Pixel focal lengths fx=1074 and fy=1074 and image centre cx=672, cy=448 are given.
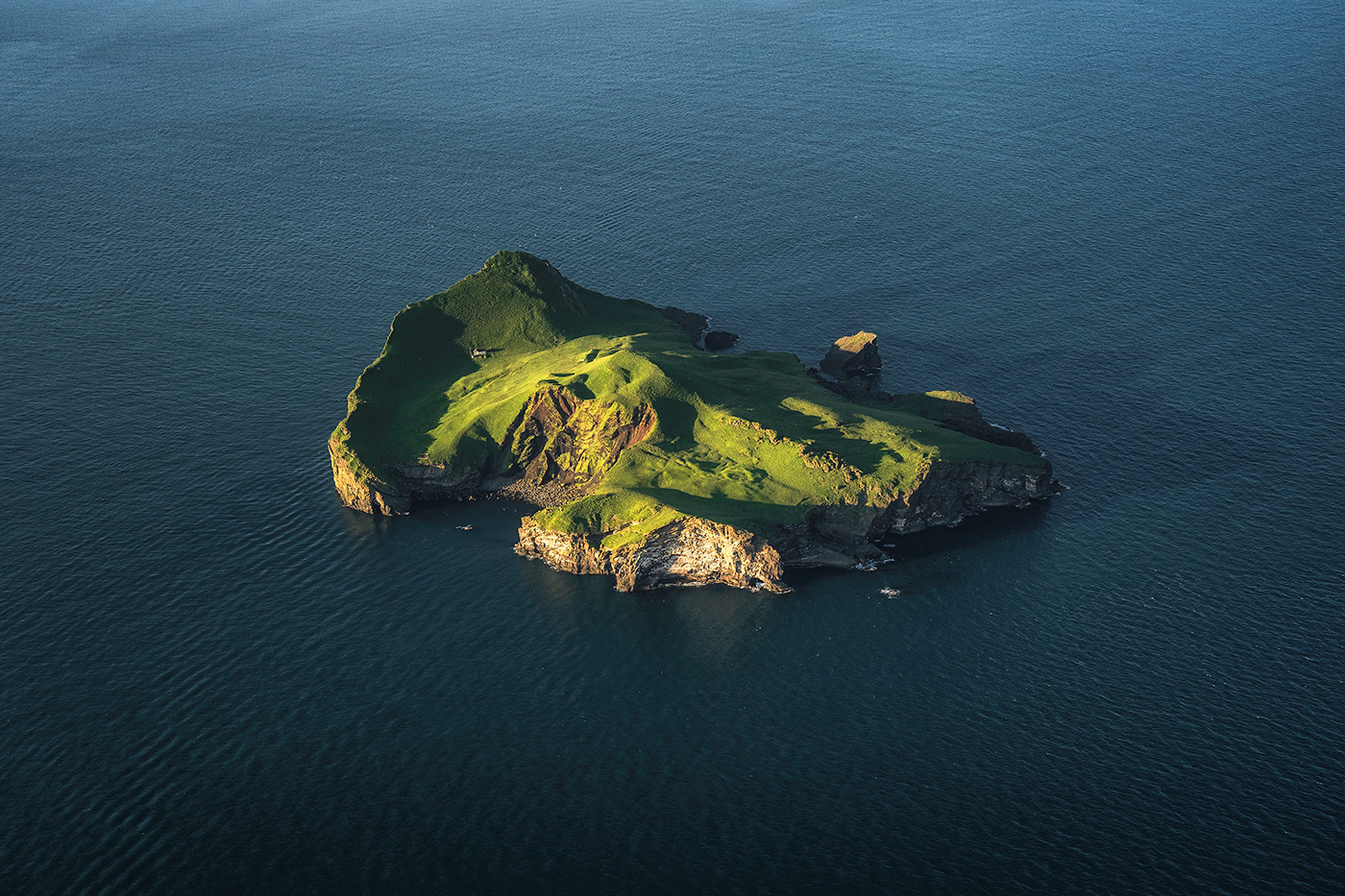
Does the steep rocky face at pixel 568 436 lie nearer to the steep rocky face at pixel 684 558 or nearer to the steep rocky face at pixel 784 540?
the steep rocky face at pixel 784 540

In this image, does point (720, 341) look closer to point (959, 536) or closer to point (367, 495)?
point (959, 536)

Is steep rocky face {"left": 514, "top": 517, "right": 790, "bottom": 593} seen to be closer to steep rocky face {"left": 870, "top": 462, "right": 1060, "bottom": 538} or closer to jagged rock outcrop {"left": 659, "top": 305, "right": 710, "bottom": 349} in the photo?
steep rocky face {"left": 870, "top": 462, "right": 1060, "bottom": 538}

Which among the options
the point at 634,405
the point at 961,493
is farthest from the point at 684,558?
the point at 961,493

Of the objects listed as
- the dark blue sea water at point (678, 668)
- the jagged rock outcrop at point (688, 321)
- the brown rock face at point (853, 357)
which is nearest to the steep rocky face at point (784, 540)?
the dark blue sea water at point (678, 668)

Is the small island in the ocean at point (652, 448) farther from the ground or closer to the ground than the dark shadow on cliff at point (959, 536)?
farther from the ground

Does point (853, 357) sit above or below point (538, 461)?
above

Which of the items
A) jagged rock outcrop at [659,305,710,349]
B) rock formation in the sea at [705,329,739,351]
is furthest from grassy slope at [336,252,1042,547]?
rock formation in the sea at [705,329,739,351]

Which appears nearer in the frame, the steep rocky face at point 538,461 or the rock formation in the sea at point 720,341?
the steep rocky face at point 538,461
